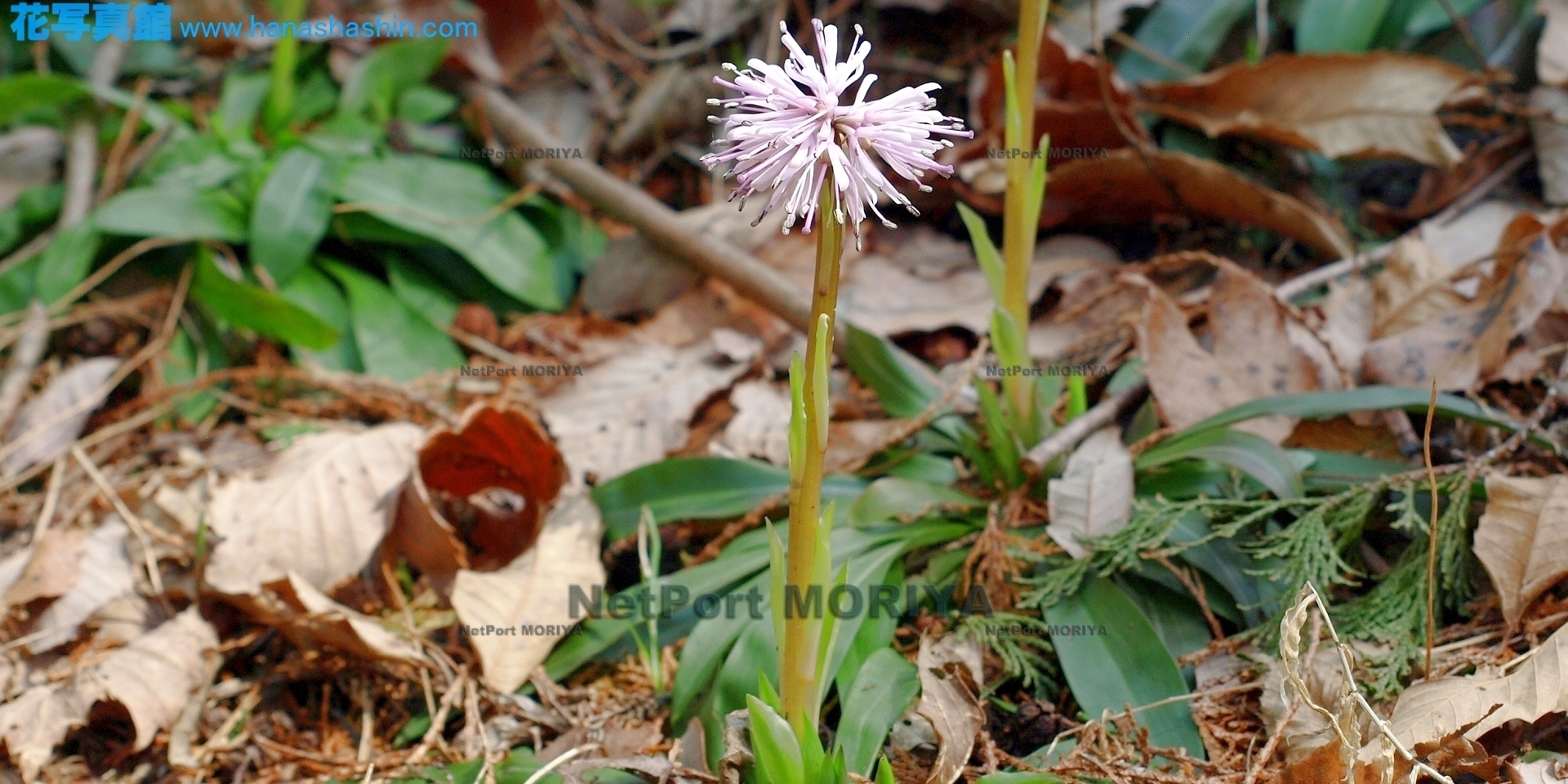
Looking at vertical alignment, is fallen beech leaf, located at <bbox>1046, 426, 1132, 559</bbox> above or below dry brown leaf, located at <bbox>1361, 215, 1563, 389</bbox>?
below

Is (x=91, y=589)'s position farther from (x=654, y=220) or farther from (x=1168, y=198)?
(x=1168, y=198)

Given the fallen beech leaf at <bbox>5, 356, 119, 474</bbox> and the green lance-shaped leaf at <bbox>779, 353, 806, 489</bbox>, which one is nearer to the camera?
the green lance-shaped leaf at <bbox>779, 353, 806, 489</bbox>

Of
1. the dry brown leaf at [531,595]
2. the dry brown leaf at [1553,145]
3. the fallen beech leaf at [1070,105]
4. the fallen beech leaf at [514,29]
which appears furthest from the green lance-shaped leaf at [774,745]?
the fallen beech leaf at [514,29]

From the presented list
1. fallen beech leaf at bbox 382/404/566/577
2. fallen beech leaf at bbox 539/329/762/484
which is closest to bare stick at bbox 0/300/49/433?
fallen beech leaf at bbox 382/404/566/577

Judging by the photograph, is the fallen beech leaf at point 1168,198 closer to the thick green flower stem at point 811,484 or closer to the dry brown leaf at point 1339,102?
the dry brown leaf at point 1339,102

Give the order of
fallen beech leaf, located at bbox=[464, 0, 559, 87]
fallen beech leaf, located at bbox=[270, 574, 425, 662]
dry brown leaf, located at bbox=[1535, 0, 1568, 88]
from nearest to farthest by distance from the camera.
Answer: fallen beech leaf, located at bbox=[270, 574, 425, 662] → dry brown leaf, located at bbox=[1535, 0, 1568, 88] → fallen beech leaf, located at bbox=[464, 0, 559, 87]

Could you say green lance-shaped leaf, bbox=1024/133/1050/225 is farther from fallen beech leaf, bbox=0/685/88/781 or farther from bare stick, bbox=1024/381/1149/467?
fallen beech leaf, bbox=0/685/88/781

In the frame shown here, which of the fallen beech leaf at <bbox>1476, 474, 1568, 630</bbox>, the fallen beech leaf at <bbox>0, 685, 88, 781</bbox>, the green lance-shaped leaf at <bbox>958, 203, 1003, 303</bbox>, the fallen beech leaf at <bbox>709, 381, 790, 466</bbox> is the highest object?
the green lance-shaped leaf at <bbox>958, 203, 1003, 303</bbox>

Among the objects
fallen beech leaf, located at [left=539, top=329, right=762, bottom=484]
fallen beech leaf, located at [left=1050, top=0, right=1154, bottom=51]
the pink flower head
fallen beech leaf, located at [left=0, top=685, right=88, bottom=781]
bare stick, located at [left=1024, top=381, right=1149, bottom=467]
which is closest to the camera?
the pink flower head
